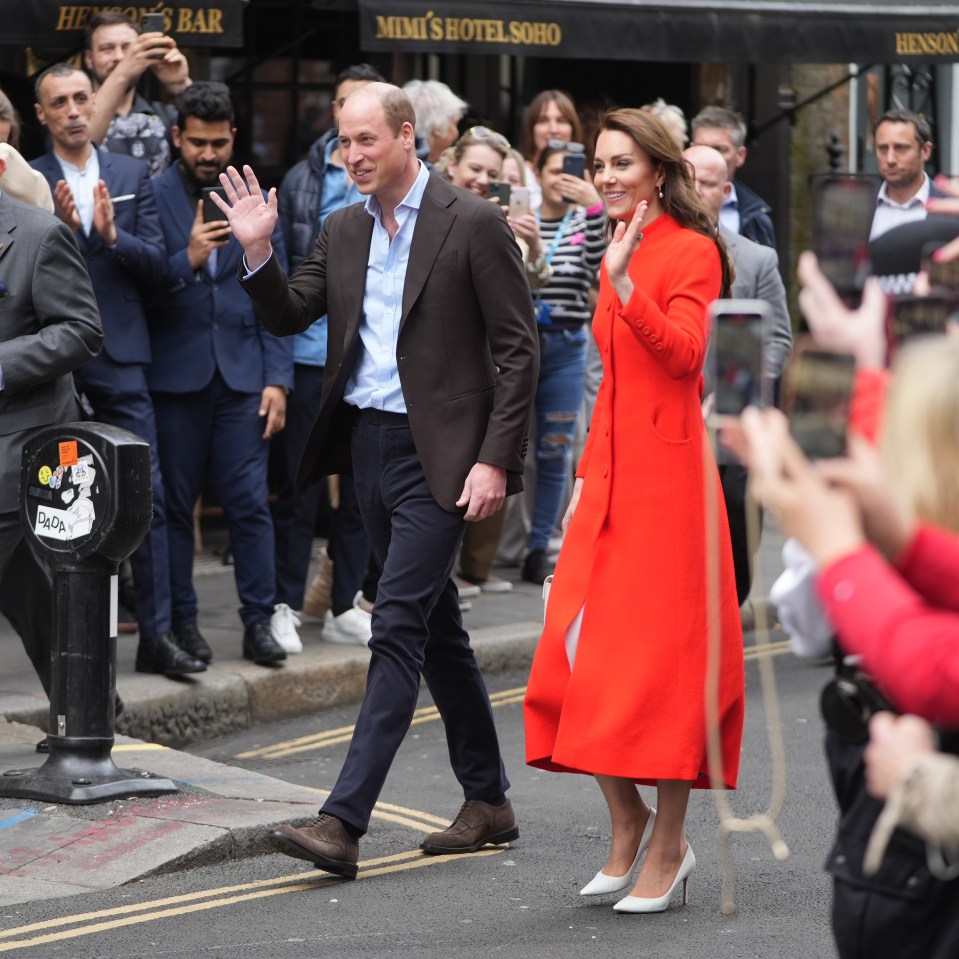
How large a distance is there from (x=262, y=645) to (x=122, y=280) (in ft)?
5.02

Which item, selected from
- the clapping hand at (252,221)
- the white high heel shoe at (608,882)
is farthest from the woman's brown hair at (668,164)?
the white high heel shoe at (608,882)

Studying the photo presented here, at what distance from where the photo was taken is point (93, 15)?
27.9 ft

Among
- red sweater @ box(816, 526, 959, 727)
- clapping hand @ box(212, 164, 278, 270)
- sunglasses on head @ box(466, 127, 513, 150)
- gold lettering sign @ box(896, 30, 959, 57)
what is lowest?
red sweater @ box(816, 526, 959, 727)

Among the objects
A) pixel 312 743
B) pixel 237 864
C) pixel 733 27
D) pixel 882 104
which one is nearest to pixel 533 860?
pixel 237 864

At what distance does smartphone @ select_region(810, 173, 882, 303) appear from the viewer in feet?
9.71

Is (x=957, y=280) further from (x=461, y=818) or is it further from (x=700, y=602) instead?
(x=461, y=818)

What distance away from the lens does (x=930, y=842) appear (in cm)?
279

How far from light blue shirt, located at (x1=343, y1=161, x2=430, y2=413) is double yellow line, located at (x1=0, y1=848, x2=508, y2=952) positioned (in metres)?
1.30

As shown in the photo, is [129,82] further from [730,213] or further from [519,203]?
[730,213]

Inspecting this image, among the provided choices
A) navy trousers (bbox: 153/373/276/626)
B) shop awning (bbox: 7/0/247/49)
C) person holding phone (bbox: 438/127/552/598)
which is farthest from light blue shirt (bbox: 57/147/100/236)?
person holding phone (bbox: 438/127/552/598)

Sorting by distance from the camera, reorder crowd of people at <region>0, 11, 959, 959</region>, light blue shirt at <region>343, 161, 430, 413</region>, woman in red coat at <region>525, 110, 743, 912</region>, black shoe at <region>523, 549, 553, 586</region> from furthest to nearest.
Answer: black shoe at <region>523, 549, 553, 586</region> → light blue shirt at <region>343, 161, 430, 413</region> → woman in red coat at <region>525, 110, 743, 912</region> → crowd of people at <region>0, 11, 959, 959</region>

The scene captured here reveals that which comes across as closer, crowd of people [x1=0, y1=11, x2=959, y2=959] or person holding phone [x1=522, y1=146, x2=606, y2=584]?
crowd of people [x1=0, y1=11, x2=959, y2=959]

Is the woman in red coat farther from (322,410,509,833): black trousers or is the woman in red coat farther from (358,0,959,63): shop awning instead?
(358,0,959,63): shop awning

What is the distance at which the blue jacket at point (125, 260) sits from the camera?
288 inches
